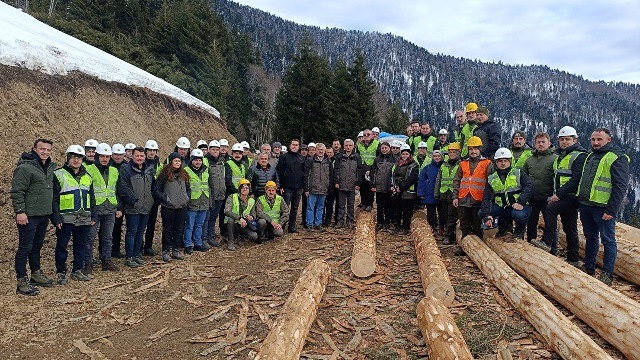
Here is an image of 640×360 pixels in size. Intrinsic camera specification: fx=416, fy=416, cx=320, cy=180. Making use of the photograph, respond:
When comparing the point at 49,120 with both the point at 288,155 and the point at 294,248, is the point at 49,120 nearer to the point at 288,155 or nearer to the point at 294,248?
the point at 288,155

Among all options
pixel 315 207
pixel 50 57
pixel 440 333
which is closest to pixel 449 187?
pixel 315 207

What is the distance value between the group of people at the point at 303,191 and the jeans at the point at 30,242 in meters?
0.02

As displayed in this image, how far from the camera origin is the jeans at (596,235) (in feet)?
20.3

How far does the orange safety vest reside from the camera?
25.5 ft

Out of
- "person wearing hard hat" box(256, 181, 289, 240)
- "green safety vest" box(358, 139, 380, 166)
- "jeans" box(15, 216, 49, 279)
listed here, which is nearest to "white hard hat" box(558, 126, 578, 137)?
"green safety vest" box(358, 139, 380, 166)

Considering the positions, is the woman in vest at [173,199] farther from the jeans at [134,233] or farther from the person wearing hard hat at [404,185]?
the person wearing hard hat at [404,185]

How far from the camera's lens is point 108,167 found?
7555 mm

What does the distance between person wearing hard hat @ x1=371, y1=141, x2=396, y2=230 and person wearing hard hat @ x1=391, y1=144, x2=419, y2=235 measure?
16 centimetres

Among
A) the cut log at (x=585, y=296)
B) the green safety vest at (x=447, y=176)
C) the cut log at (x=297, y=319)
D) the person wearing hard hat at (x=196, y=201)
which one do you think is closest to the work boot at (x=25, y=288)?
the person wearing hard hat at (x=196, y=201)

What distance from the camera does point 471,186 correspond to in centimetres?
783

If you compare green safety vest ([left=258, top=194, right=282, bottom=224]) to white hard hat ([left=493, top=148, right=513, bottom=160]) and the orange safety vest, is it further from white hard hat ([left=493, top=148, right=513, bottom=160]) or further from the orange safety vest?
white hard hat ([left=493, top=148, right=513, bottom=160])

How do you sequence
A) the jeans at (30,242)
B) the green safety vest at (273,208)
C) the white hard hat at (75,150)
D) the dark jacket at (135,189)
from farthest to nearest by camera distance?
the green safety vest at (273,208) → the dark jacket at (135,189) → the white hard hat at (75,150) → the jeans at (30,242)

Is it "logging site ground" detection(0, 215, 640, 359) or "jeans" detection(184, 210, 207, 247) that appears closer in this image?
"logging site ground" detection(0, 215, 640, 359)

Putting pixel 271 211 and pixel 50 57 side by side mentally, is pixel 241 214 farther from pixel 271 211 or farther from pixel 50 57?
pixel 50 57
